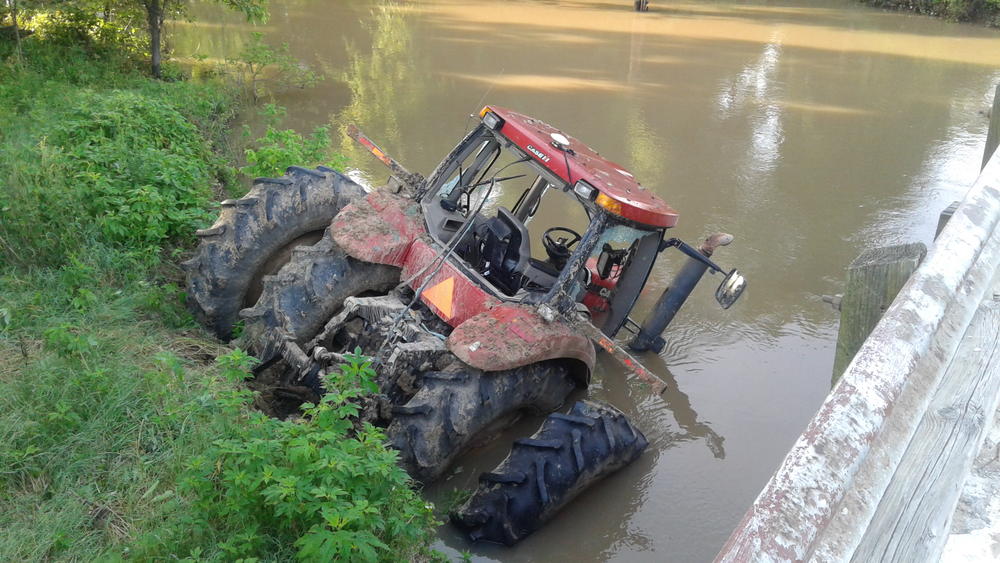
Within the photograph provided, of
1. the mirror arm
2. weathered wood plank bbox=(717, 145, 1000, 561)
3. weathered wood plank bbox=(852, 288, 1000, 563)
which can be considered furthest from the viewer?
the mirror arm

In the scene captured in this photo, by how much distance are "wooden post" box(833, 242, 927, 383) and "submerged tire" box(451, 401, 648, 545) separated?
1679 millimetres

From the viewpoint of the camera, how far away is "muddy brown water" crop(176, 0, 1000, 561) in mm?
5095

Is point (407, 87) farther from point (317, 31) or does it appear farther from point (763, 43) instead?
point (763, 43)

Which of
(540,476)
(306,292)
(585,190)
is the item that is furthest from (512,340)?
(306,292)

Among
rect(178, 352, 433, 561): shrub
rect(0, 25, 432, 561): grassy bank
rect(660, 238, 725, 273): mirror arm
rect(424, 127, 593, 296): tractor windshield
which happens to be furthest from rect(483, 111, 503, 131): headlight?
rect(178, 352, 433, 561): shrub

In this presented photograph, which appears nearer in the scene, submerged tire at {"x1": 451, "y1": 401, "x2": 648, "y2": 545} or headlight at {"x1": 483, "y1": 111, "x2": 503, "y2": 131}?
submerged tire at {"x1": 451, "y1": 401, "x2": 648, "y2": 545}

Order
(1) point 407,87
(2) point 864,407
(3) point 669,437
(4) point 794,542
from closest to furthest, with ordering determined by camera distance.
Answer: (4) point 794,542 → (2) point 864,407 → (3) point 669,437 → (1) point 407,87

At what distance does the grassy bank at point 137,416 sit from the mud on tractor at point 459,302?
13.3 inches

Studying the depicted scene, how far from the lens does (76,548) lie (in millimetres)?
3152

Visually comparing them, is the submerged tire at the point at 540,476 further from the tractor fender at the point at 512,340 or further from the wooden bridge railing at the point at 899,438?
the wooden bridge railing at the point at 899,438

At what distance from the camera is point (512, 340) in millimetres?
4230

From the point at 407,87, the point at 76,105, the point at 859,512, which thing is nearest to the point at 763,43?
the point at 407,87

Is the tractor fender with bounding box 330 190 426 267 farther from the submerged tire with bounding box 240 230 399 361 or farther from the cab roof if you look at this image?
the cab roof

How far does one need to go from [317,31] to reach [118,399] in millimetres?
13378
